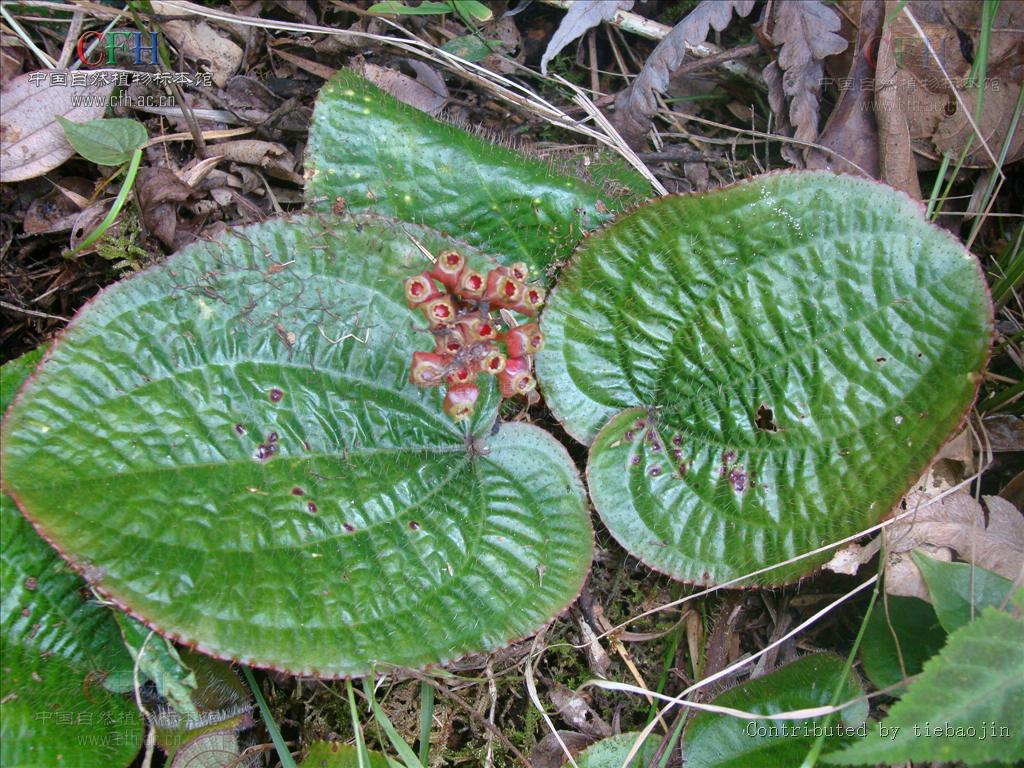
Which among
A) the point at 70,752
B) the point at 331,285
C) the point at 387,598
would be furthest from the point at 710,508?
the point at 70,752

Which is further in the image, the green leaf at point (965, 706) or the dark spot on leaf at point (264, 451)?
the dark spot on leaf at point (264, 451)

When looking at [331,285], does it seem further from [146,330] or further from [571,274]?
[571,274]

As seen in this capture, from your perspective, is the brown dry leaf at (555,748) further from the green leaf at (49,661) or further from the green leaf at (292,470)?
the green leaf at (49,661)

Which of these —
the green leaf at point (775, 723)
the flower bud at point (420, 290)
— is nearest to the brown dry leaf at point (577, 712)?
the green leaf at point (775, 723)

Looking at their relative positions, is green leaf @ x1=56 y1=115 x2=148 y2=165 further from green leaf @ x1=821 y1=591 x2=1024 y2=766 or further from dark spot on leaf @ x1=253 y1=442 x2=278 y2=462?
green leaf @ x1=821 y1=591 x2=1024 y2=766

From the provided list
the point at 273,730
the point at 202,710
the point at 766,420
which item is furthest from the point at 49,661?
the point at 766,420

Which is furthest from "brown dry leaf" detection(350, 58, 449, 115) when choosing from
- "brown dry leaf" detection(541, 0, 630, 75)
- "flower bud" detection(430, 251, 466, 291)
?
"flower bud" detection(430, 251, 466, 291)

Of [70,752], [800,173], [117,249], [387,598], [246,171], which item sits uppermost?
[800,173]
